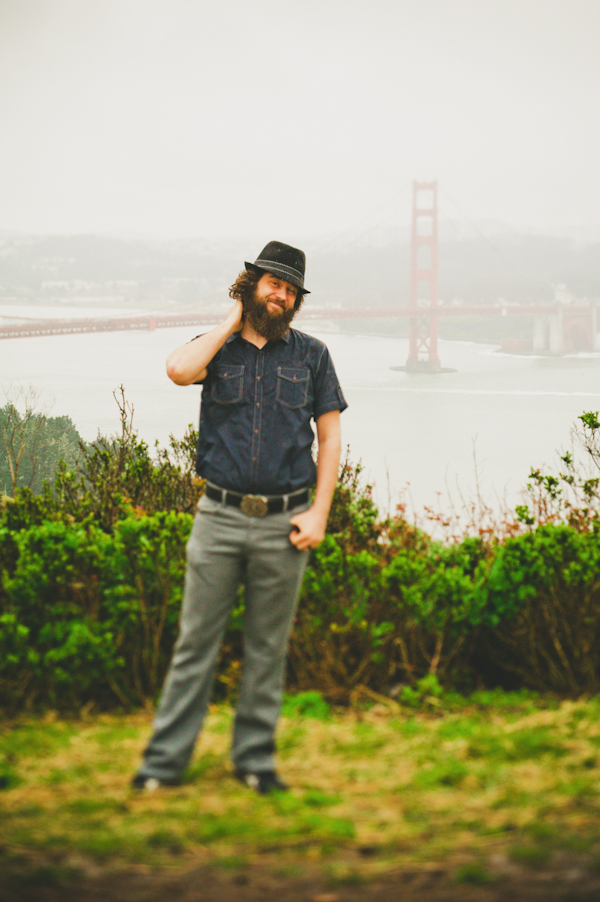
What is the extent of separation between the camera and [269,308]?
2113 mm

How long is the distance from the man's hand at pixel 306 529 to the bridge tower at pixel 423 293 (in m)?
11.8

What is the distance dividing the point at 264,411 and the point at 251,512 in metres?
0.28

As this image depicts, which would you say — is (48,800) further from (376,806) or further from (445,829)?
(445,829)

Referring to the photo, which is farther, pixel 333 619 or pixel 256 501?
pixel 333 619

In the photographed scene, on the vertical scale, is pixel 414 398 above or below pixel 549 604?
above

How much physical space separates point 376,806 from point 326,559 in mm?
1039

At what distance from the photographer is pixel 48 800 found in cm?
193

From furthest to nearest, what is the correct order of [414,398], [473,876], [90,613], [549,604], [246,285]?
[414,398] < [549,604] < [90,613] < [246,285] < [473,876]

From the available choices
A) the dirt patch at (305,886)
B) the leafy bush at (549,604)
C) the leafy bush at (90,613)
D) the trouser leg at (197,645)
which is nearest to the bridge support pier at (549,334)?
the leafy bush at (549,604)

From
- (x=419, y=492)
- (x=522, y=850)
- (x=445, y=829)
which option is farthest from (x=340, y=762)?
(x=419, y=492)

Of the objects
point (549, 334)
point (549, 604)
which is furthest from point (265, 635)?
point (549, 334)

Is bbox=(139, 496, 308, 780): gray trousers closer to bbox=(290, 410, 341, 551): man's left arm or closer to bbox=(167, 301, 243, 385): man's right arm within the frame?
bbox=(290, 410, 341, 551): man's left arm

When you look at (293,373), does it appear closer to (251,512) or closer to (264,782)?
(251,512)

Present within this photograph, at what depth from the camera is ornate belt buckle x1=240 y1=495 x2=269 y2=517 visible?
1974mm
